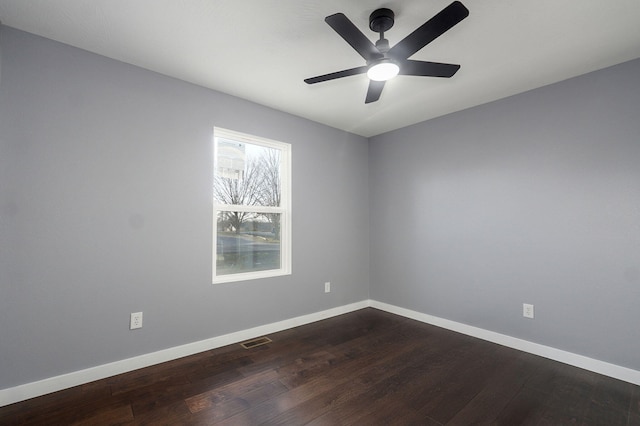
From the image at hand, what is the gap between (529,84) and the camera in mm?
2648

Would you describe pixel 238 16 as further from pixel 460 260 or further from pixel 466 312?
pixel 466 312

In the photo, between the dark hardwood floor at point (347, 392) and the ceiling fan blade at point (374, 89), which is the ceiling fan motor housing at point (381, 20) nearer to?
the ceiling fan blade at point (374, 89)

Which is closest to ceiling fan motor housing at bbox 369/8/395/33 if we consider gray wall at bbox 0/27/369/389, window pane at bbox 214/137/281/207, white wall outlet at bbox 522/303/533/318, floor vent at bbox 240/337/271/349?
gray wall at bbox 0/27/369/389

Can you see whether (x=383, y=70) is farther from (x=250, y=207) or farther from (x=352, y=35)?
(x=250, y=207)

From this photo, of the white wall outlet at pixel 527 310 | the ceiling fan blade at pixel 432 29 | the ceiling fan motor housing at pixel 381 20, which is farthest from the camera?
the white wall outlet at pixel 527 310

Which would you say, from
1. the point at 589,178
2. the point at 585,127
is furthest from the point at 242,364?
the point at 585,127

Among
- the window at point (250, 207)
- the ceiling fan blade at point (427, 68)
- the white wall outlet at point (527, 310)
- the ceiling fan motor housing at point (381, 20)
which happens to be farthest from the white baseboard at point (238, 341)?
the ceiling fan motor housing at point (381, 20)

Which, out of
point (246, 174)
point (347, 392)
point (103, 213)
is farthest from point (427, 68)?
point (103, 213)

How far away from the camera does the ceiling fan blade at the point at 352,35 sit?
1468mm

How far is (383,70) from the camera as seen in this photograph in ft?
6.03

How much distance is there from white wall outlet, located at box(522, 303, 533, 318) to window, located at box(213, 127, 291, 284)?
2.42 m

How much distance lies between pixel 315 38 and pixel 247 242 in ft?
6.77

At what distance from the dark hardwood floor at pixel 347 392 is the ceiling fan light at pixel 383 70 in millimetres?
2188

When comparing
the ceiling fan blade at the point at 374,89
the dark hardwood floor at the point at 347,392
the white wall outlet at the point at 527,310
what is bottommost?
the dark hardwood floor at the point at 347,392
